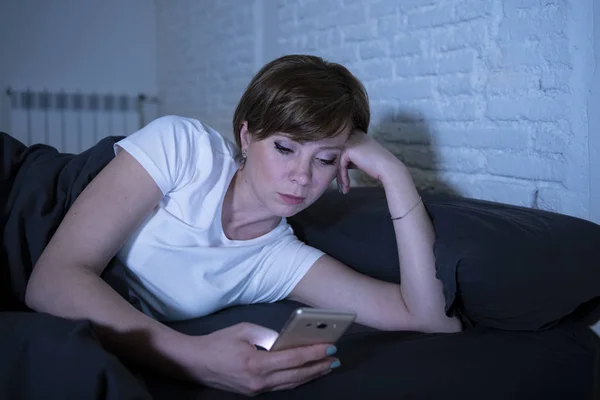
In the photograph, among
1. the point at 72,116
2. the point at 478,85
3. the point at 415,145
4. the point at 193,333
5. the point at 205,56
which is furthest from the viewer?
the point at 72,116

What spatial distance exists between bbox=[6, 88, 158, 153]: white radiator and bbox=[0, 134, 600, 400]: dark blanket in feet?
11.7

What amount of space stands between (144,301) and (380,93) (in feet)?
4.19

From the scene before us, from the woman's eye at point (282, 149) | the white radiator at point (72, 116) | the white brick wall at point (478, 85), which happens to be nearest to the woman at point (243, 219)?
the woman's eye at point (282, 149)

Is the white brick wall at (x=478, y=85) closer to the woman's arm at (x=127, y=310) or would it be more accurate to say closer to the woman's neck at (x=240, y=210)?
the woman's neck at (x=240, y=210)

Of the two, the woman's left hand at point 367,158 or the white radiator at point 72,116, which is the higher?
Result: the woman's left hand at point 367,158

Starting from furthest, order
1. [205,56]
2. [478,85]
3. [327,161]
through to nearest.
Result: 1. [205,56]
2. [478,85]
3. [327,161]

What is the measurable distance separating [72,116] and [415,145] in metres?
3.57

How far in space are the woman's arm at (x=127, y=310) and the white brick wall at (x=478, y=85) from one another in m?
0.94

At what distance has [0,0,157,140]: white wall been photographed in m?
4.68

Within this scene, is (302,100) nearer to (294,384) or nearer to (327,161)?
(327,161)

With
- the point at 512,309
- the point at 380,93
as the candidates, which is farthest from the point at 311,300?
the point at 380,93

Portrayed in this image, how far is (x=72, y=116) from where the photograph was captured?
489 cm

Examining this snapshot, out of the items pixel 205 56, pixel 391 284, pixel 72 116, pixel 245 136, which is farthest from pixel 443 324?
pixel 72 116

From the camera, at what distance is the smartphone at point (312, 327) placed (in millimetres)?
933
